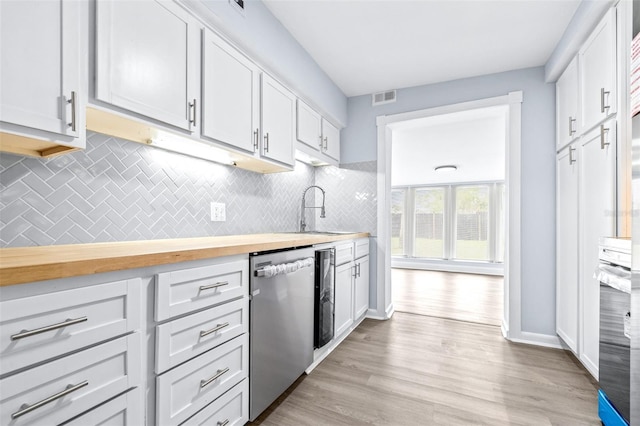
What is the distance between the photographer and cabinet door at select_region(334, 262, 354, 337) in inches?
104

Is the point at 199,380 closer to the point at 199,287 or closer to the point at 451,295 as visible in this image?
the point at 199,287

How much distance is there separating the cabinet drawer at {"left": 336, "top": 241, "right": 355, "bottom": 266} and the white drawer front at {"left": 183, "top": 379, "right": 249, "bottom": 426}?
133 centimetres

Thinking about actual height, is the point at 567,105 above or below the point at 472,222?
above

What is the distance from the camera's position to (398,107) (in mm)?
3461

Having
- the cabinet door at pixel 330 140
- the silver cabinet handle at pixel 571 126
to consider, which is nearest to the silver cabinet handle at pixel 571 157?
the silver cabinet handle at pixel 571 126

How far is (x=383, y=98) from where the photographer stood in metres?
3.52

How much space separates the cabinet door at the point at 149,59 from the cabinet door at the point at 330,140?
5.79ft

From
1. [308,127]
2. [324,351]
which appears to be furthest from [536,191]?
[324,351]

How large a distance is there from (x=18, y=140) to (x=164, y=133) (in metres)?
0.60

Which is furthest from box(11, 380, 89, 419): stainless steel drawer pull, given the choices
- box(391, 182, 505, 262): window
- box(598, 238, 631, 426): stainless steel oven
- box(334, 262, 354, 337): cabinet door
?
box(391, 182, 505, 262): window

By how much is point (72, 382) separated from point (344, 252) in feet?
7.07

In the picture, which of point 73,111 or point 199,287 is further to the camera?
point 199,287

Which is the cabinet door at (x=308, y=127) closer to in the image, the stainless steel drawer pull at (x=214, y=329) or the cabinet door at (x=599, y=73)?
the stainless steel drawer pull at (x=214, y=329)

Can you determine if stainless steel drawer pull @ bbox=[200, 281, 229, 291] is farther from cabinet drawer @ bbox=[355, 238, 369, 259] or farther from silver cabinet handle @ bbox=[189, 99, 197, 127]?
cabinet drawer @ bbox=[355, 238, 369, 259]
